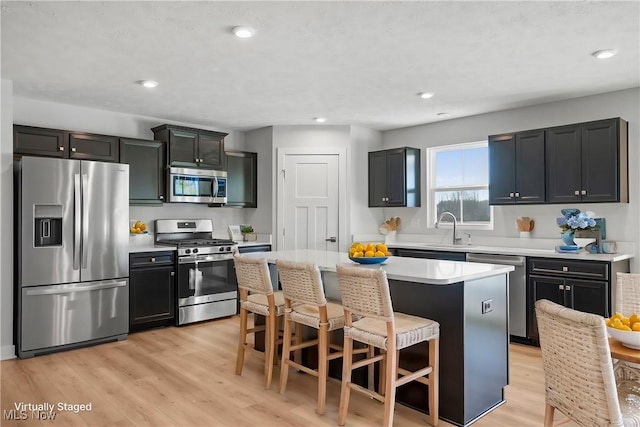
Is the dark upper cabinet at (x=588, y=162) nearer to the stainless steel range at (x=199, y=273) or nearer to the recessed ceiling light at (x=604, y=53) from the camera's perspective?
the recessed ceiling light at (x=604, y=53)

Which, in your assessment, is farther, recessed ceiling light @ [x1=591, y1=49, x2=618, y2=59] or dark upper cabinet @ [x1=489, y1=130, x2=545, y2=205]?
dark upper cabinet @ [x1=489, y1=130, x2=545, y2=205]

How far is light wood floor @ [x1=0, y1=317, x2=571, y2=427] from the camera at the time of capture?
2795mm

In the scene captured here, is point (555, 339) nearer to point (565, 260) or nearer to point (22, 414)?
point (565, 260)

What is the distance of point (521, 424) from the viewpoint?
2.71 m

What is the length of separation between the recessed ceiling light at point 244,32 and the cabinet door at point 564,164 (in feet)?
10.5

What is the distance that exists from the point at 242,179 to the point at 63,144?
2.28 metres

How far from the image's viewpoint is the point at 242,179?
6281mm

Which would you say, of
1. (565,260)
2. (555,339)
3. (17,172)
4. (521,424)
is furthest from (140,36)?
(565,260)

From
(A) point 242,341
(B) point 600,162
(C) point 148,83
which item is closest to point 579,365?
(A) point 242,341

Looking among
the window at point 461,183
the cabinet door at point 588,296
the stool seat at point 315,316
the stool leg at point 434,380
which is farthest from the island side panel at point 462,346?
the window at point 461,183

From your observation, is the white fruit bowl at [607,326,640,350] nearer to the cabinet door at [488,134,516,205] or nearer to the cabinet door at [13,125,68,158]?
the cabinet door at [488,134,516,205]

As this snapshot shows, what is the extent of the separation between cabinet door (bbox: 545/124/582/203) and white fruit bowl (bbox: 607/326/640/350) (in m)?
2.73

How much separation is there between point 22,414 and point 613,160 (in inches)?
201

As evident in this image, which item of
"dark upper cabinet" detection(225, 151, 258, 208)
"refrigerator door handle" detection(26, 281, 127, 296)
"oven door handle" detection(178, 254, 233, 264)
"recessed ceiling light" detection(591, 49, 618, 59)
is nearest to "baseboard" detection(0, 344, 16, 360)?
"refrigerator door handle" detection(26, 281, 127, 296)
